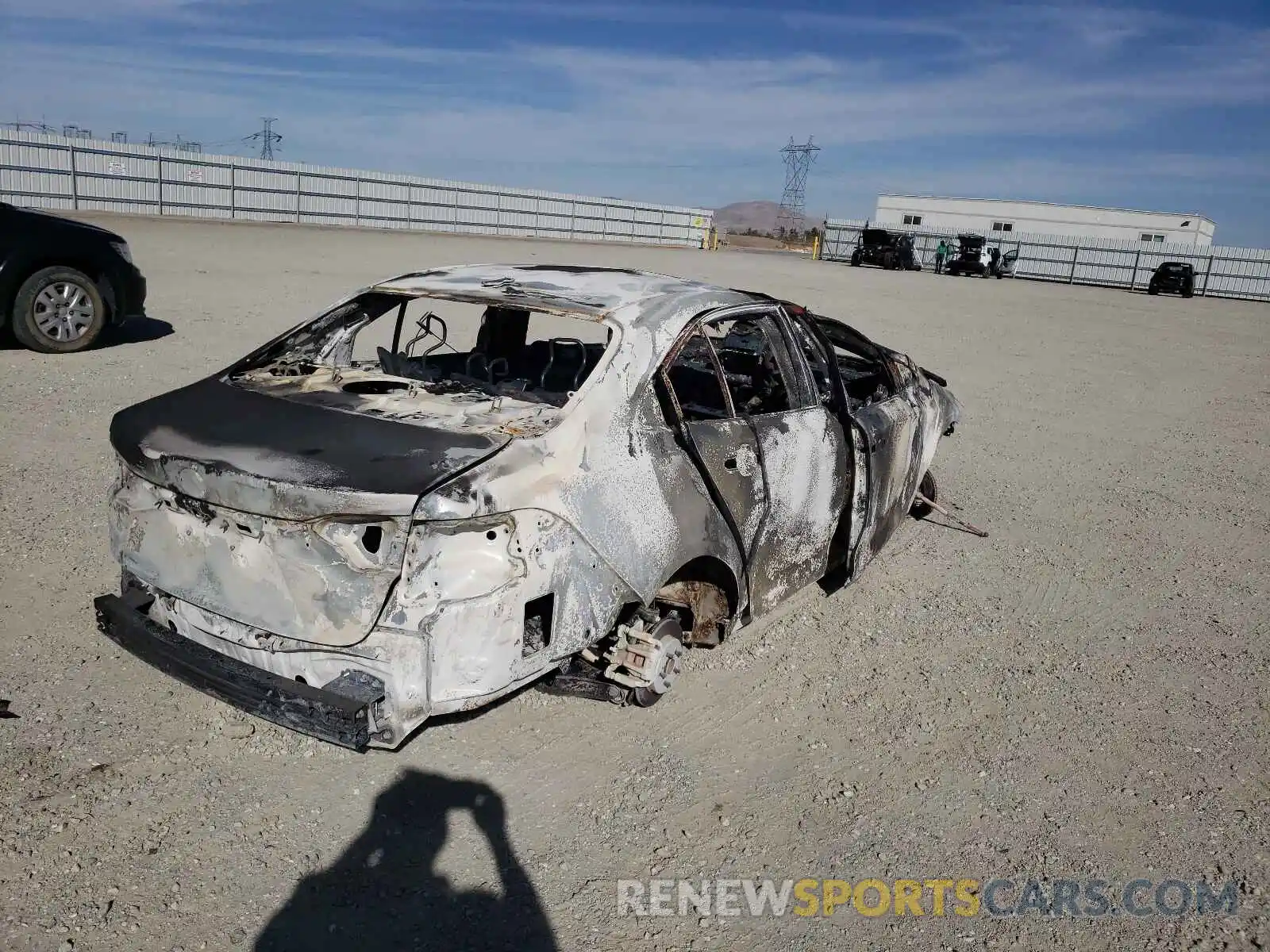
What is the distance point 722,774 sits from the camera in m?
3.51

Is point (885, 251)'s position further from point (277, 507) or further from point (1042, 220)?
point (277, 507)

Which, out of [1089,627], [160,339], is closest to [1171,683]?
[1089,627]

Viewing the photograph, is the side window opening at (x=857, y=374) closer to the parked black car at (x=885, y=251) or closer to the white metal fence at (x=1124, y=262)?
the parked black car at (x=885, y=251)

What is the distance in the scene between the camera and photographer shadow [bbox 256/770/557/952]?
2.64 meters

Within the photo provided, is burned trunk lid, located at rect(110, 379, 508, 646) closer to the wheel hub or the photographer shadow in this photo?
the photographer shadow

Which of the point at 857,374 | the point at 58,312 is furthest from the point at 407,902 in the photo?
the point at 58,312

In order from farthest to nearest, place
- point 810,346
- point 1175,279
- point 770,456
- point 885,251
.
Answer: point 885,251
point 1175,279
point 810,346
point 770,456

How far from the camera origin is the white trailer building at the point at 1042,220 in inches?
2281

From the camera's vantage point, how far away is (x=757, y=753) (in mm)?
3658

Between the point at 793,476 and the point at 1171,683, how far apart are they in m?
2.00

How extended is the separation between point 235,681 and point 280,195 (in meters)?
33.5

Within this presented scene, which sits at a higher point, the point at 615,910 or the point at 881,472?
the point at 881,472

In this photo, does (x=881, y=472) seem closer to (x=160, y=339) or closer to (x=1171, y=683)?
(x=1171, y=683)

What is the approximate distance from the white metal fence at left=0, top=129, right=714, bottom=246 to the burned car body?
93.5 ft
